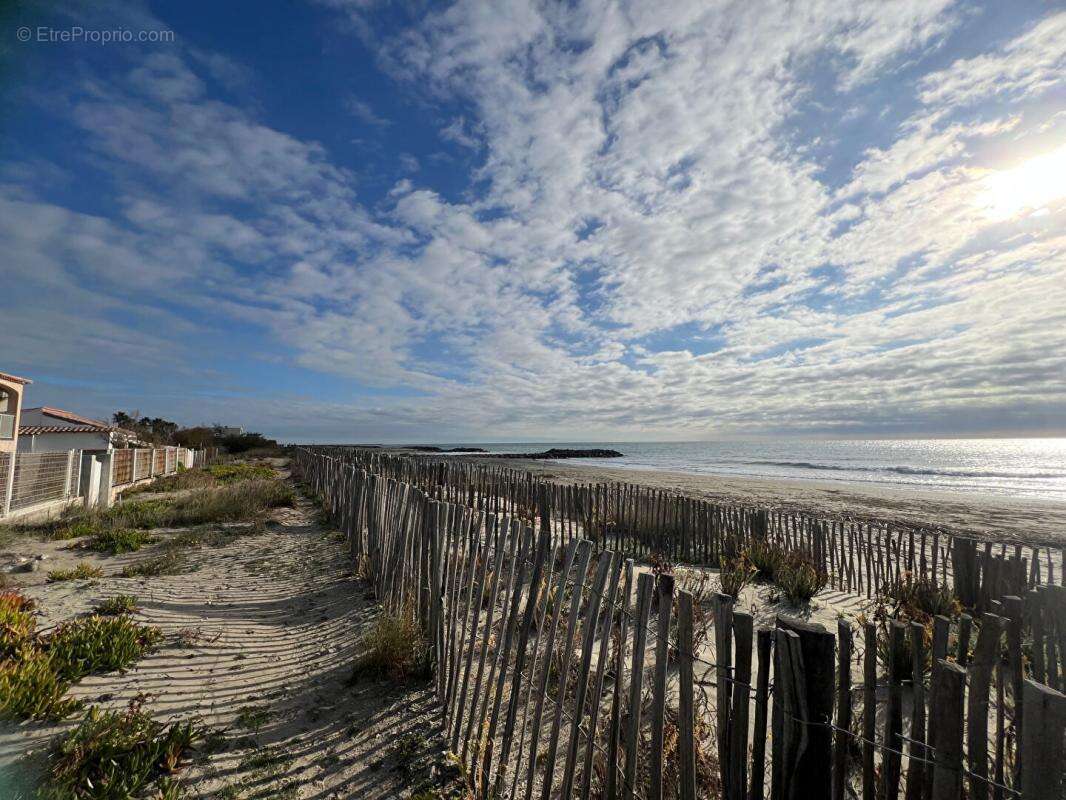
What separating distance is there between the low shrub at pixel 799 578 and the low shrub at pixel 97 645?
7.14 m

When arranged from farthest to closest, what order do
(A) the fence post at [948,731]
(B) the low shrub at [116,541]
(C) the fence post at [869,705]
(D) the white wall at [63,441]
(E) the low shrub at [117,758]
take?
(D) the white wall at [63,441] < (B) the low shrub at [116,541] < (E) the low shrub at [117,758] < (C) the fence post at [869,705] < (A) the fence post at [948,731]

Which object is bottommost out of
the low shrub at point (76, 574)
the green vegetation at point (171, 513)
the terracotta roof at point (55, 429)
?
the low shrub at point (76, 574)

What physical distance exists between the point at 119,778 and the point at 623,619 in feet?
9.92

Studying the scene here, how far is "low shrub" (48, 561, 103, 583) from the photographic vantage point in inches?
255

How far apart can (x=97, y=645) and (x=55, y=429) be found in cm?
3057

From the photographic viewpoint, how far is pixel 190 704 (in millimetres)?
3533

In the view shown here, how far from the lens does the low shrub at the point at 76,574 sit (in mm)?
6465

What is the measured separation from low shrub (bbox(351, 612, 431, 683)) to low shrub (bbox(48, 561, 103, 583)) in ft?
17.3

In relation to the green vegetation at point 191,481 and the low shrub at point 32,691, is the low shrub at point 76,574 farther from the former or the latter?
the green vegetation at point 191,481

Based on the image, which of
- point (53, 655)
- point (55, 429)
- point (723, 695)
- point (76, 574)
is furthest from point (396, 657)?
point (55, 429)

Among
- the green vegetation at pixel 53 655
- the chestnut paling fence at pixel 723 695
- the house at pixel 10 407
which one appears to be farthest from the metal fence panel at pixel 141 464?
the chestnut paling fence at pixel 723 695

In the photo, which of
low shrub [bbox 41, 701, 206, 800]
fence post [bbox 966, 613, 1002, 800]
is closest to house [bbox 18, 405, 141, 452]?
low shrub [bbox 41, 701, 206, 800]

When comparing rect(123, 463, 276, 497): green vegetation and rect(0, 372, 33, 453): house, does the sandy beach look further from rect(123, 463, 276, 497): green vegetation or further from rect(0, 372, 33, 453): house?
rect(0, 372, 33, 453): house

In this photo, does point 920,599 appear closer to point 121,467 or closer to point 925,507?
point 925,507
